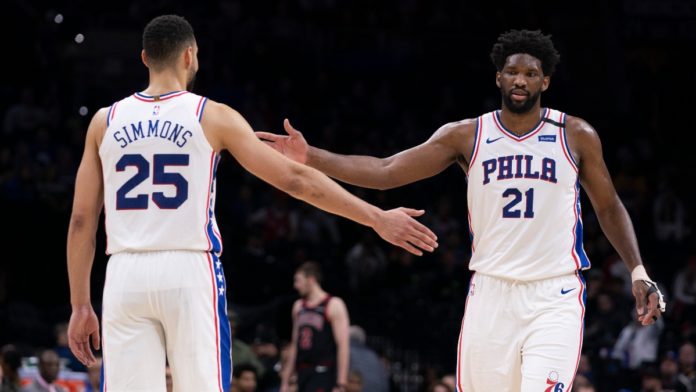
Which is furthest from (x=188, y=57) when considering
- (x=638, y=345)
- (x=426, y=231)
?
(x=638, y=345)

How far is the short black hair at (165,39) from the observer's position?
21.0 ft

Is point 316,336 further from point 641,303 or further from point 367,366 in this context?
point 641,303

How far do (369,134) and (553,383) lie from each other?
14402mm

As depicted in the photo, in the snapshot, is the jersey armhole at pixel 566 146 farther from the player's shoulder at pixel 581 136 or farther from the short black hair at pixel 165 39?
the short black hair at pixel 165 39

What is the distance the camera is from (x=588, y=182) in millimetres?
7566

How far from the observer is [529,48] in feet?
25.0

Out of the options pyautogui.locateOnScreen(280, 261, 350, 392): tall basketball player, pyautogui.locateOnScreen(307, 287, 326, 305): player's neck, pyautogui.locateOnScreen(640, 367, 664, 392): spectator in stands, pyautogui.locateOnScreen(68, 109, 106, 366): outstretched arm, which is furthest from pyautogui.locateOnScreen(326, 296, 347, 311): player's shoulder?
pyautogui.locateOnScreen(68, 109, 106, 366): outstretched arm

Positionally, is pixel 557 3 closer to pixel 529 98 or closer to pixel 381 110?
pixel 381 110

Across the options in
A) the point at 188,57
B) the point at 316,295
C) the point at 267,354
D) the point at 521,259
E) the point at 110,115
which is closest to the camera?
the point at 110,115

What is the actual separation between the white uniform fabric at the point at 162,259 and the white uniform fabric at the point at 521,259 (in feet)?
6.07

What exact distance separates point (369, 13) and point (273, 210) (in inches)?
271

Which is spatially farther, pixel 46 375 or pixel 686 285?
pixel 686 285

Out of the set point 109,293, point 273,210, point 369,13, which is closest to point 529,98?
point 109,293

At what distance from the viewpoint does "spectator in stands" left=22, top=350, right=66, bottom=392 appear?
496 inches
